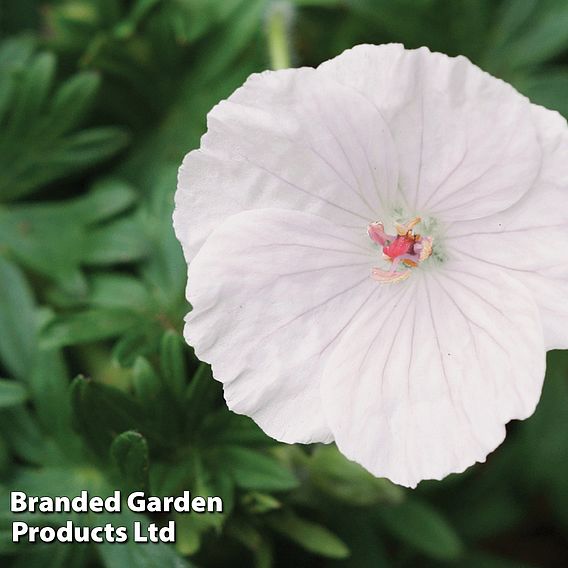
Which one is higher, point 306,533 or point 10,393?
point 10,393

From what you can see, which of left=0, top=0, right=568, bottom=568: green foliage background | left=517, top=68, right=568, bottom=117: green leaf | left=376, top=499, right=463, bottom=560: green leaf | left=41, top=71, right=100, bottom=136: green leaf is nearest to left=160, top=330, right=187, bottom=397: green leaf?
left=0, top=0, right=568, bottom=568: green foliage background

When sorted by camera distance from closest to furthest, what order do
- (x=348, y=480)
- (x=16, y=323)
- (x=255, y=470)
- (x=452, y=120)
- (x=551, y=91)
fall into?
(x=452, y=120) → (x=255, y=470) → (x=348, y=480) → (x=16, y=323) → (x=551, y=91)

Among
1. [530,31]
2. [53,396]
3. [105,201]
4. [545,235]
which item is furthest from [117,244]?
[530,31]

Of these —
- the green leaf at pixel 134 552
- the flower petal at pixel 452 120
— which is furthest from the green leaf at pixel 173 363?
the flower petal at pixel 452 120

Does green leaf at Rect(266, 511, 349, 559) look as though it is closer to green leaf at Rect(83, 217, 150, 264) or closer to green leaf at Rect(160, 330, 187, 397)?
green leaf at Rect(160, 330, 187, 397)

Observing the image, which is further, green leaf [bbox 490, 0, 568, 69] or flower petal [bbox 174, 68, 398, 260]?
green leaf [bbox 490, 0, 568, 69]

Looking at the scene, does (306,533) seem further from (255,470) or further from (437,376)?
(437,376)

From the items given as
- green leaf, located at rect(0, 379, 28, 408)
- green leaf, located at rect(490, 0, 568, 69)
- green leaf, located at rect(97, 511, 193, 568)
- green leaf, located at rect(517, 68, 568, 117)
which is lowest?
green leaf, located at rect(97, 511, 193, 568)
